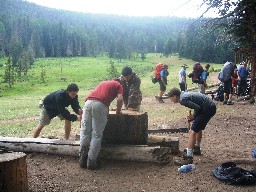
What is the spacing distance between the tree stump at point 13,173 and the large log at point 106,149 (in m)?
2.08

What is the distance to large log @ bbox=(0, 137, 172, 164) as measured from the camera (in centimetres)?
730

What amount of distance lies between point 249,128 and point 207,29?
5.62 metres

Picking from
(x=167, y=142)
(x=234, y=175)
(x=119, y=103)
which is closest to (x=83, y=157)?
(x=119, y=103)

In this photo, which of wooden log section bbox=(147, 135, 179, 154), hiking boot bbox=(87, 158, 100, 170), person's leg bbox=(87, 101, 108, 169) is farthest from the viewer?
wooden log section bbox=(147, 135, 179, 154)

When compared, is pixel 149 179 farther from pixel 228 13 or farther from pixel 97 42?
pixel 97 42

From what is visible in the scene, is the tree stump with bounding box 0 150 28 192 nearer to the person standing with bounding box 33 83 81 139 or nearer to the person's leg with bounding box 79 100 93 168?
the person's leg with bounding box 79 100 93 168

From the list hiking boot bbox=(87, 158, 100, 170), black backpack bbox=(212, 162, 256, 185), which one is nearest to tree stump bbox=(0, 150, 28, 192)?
hiking boot bbox=(87, 158, 100, 170)

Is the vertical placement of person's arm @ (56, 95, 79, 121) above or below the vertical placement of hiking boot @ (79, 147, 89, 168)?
above

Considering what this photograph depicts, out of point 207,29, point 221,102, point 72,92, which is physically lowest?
point 221,102

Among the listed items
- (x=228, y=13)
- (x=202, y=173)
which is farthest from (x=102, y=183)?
(x=228, y=13)

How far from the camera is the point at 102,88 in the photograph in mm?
7250

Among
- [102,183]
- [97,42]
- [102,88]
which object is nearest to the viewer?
[102,183]

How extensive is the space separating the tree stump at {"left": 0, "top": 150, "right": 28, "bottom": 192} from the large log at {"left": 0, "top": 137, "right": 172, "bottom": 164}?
6.81 feet

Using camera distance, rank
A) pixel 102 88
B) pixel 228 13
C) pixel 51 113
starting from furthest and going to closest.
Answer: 1. pixel 228 13
2. pixel 51 113
3. pixel 102 88
